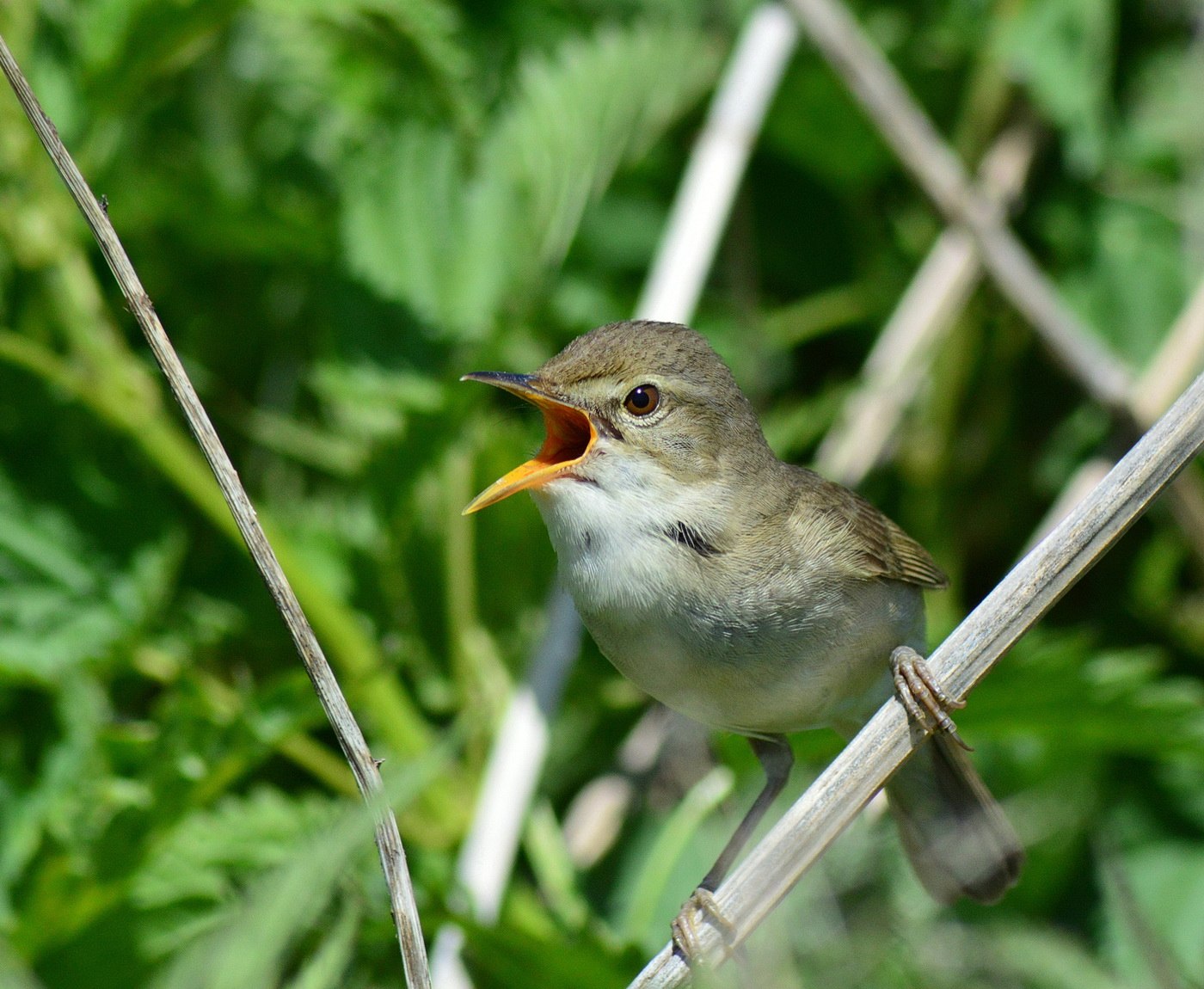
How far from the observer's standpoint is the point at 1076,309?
14.1ft

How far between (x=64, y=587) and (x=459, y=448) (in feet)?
3.19

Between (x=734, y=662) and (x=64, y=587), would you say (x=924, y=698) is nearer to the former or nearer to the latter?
(x=734, y=662)

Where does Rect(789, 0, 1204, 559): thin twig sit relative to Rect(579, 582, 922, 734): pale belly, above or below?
above

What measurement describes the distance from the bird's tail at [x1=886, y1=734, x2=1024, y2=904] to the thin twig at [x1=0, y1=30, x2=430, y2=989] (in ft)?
3.89

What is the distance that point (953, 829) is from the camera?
2734 millimetres

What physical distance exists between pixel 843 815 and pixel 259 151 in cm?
315

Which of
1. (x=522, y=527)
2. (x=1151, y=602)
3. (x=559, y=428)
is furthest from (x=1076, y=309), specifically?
(x=559, y=428)

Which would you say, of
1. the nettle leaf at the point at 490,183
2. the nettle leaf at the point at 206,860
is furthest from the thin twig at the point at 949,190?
the nettle leaf at the point at 206,860

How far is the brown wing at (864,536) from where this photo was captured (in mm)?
2473

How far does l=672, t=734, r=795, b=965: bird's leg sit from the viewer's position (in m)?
2.19

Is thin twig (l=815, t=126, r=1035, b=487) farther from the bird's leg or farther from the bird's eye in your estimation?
the bird's eye

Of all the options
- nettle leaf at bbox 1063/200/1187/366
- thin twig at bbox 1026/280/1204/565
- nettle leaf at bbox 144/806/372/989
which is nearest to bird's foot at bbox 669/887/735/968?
nettle leaf at bbox 144/806/372/989

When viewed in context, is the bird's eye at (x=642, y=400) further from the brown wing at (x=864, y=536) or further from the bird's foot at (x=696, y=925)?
the bird's foot at (x=696, y=925)

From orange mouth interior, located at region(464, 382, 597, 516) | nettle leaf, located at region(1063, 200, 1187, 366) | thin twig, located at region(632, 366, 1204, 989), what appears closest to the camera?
thin twig, located at region(632, 366, 1204, 989)
